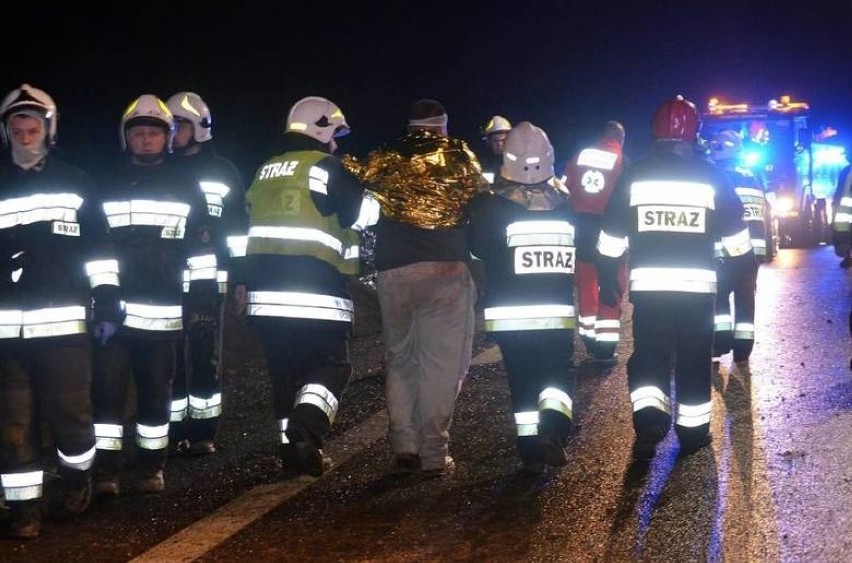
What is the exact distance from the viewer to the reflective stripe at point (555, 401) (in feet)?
19.0

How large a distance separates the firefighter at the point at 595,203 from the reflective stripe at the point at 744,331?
0.92 meters

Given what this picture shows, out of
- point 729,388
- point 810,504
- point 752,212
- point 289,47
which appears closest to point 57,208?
point 810,504

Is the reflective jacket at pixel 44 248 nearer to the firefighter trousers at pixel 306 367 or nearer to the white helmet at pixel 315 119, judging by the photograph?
the firefighter trousers at pixel 306 367

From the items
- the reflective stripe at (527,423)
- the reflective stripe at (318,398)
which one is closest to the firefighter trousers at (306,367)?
the reflective stripe at (318,398)

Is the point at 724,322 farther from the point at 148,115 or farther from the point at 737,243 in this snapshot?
the point at 148,115

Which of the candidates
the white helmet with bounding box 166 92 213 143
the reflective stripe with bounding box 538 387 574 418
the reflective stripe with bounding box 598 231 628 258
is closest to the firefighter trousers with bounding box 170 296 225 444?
the white helmet with bounding box 166 92 213 143

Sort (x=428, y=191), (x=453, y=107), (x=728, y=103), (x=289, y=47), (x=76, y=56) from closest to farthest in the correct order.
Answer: (x=428, y=191), (x=728, y=103), (x=76, y=56), (x=289, y=47), (x=453, y=107)

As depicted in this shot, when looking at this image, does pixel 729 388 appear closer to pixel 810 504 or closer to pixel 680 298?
pixel 680 298

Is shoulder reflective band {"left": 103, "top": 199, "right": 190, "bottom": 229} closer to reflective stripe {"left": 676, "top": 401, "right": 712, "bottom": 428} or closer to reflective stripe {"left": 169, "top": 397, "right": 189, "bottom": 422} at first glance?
reflective stripe {"left": 169, "top": 397, "right": 189, "bottom": 422}

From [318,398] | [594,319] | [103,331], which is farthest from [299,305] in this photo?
[594,319]

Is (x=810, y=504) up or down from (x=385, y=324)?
down

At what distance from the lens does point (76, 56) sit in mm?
26203

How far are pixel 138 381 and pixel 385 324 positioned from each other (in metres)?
1.36

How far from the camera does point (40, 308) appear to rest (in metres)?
5.10
